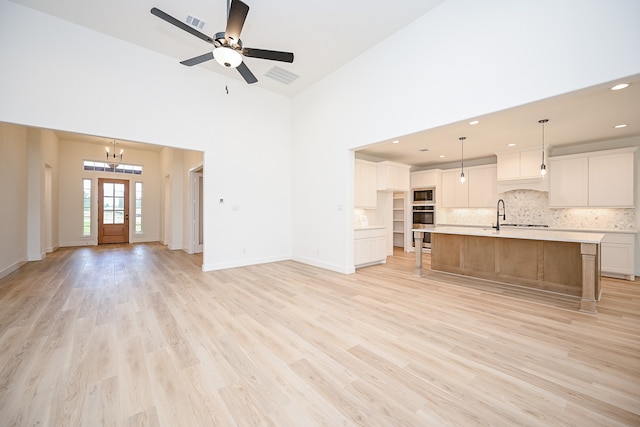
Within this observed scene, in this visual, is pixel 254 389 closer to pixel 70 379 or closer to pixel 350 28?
pixel 70 379

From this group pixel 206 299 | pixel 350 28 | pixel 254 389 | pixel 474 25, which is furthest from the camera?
pixel 350 28

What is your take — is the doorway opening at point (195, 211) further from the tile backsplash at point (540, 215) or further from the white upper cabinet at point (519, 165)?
the white upper cabinet at point (519, 165)

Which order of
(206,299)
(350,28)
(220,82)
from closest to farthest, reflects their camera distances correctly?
(206,299), (350,28), (220,82)

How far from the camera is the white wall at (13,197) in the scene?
473 centimetres

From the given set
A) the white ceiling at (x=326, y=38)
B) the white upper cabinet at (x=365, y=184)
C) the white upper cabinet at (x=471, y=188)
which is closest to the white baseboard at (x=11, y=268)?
the white ceiling at (x=326, y=38)

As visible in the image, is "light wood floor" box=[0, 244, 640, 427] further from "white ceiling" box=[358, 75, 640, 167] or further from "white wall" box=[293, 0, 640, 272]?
"white ceiling" box=[358, 75, 640, 167]

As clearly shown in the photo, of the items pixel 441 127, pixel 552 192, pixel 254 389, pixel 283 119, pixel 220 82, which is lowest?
pixel 254 389

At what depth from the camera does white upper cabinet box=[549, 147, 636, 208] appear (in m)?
5.05

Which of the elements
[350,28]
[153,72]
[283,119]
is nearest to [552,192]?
[350,28]

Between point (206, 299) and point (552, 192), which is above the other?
point (552, 192)

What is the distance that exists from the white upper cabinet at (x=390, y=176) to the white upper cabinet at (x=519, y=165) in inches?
97.0

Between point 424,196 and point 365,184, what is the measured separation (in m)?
2.78

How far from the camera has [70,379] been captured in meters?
1.89

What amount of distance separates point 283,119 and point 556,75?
5240 mm
